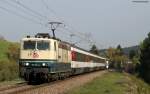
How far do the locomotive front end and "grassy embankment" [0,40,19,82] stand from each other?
7446mm

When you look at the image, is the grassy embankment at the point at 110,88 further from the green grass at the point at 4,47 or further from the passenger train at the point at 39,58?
the green grass at the point at 4,47

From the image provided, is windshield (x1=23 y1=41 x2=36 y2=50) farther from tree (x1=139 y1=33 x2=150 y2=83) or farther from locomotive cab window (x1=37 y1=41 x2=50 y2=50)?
tree (x1=139 y1=33 x2=150 y2=83)

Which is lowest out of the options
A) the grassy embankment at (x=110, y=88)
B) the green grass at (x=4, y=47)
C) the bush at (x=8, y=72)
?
the grassy embankment at (x=110, y=88)

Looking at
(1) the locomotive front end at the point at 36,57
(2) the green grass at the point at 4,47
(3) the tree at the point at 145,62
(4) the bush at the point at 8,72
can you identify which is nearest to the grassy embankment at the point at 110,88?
(1) the locomotive front end at the point at 36,57

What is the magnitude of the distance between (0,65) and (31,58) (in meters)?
13.7

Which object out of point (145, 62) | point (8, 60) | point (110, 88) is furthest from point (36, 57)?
point (145, 62)

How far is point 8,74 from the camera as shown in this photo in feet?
136

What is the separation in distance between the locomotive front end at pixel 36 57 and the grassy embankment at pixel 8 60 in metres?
7.45

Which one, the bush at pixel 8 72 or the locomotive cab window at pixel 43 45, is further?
the bush at pixel 8 72

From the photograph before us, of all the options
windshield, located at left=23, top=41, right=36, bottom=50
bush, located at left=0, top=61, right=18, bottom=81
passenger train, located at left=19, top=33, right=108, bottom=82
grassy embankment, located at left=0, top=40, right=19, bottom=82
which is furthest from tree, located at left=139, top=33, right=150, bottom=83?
windshield, located at left=23, top=41, right=36, bottom=50

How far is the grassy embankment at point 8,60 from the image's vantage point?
41.0m

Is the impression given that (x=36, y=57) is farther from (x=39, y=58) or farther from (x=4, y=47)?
(x=4, y=47)

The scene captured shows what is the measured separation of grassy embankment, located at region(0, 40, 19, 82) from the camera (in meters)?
41.0

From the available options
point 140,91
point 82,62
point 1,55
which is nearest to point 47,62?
point 140,91
